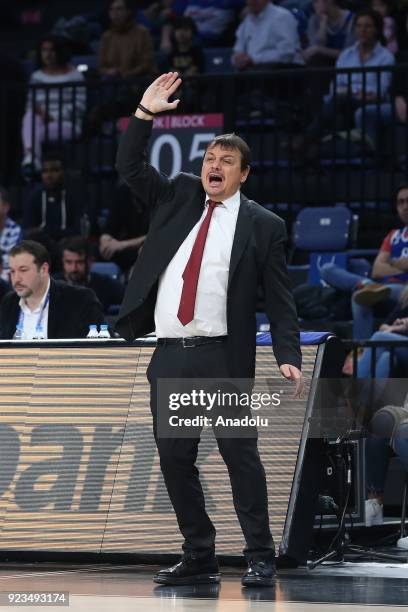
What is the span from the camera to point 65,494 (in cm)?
728

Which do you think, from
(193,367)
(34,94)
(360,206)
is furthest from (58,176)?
(193,367)

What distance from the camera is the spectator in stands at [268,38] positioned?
13.7 m

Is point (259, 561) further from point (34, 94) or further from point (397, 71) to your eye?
point (34, 94)

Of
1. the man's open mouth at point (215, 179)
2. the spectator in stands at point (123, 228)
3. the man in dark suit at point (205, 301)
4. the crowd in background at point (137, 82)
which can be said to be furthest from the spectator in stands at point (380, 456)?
the spectator in stands at point (123, 228)

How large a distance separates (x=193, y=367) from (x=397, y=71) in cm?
663

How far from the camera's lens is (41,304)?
9.08 metres

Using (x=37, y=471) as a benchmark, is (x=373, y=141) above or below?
above

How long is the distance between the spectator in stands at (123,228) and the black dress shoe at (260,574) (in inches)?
251

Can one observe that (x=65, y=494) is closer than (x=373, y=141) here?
Yes

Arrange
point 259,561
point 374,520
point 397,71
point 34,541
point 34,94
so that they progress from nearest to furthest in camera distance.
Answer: point 259,561 → point 34,541 → point 374,520 → point 397,71 → point 34,94

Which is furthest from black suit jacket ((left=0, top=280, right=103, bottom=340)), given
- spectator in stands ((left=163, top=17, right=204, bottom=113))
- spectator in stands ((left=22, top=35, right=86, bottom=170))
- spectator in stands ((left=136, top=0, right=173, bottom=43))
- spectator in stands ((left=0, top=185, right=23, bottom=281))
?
spectator in stands ((left=136, top=0, right=173, bottom=43))

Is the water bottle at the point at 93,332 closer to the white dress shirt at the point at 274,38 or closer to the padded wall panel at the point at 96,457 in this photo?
the padded wall panel at the point at 96,457

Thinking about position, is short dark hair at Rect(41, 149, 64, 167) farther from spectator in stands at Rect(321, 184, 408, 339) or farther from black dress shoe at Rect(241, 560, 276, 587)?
black dress shoe at Rect(241, 560, 276, 587)

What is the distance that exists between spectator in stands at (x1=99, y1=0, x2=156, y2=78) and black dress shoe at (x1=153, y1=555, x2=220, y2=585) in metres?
8.48
